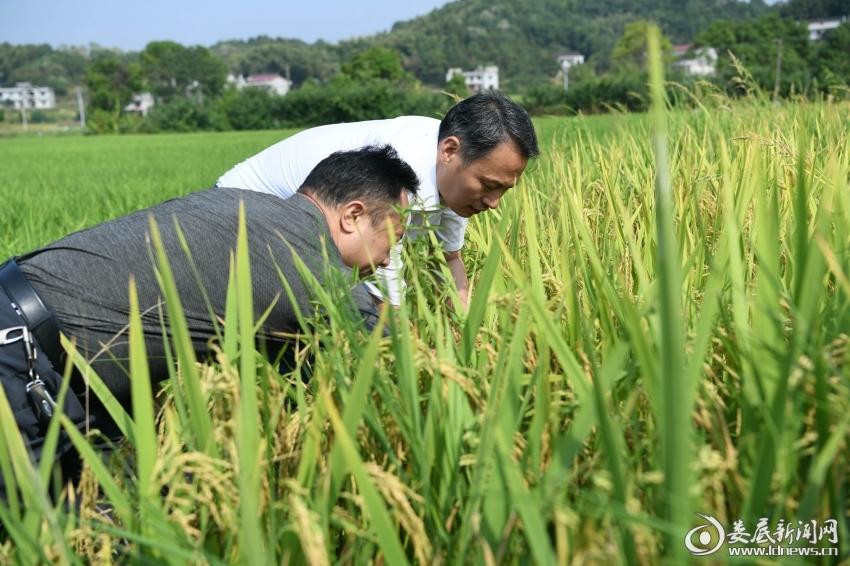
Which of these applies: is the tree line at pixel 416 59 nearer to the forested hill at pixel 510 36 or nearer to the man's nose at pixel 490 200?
the forested hill at pixel 510 36

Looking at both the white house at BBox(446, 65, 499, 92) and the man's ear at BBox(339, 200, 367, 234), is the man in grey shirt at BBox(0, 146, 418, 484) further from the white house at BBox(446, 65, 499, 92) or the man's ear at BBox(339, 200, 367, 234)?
the white house at BBox(446, 65, 499, 92)

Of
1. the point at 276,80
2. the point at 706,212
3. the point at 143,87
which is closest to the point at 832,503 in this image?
the point at 706,212

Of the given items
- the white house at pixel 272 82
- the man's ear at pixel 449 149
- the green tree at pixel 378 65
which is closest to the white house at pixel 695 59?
the man's ear at pixel 449 149

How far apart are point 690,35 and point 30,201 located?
351 feet

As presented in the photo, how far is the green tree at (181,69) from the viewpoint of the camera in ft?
285

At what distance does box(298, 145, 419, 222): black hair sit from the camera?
1687 millimetres

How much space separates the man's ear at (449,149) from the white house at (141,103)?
269 feet

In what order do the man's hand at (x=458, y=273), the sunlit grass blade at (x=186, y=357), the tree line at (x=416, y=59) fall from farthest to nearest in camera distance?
the tree line at (x=416, y=59), the man's hand at (x=458, y=273), the sunlit grass blade at (x=186, y=357)

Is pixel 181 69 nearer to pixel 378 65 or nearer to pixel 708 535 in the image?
pixel 378 65

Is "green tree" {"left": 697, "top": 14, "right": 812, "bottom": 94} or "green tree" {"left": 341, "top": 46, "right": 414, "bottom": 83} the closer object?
"green tree" {"left": 697, "top": 14, "right": 812, "bottom": 94}

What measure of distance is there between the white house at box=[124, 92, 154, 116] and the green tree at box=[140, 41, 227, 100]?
2.47 m

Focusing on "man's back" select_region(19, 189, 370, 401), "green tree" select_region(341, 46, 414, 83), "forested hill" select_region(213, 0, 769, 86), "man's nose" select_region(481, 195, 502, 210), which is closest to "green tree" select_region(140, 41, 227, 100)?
"forested hill" select_region(213, 0, 769, 86)

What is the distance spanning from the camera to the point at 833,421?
0.79 meters

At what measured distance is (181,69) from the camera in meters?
88.4
